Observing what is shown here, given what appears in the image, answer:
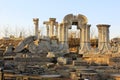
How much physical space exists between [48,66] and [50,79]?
4518mm

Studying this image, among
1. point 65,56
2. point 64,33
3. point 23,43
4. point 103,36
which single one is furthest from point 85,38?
point 23,43

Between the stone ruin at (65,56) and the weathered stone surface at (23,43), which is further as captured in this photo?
the weathered stone surface at (23,43)

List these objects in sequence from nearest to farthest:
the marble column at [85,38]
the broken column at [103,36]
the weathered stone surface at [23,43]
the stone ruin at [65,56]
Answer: the stone ruin at [65,56] → the weathered stone surface at [23,43] → the broken column at [103,36] → the marble column at [85,38]

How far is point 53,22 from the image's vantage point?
3033cm

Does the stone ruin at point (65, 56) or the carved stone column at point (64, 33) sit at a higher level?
the carved stone column at point (64, 33)

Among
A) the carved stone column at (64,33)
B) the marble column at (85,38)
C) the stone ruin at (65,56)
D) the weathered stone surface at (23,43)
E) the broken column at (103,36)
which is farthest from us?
the carved stone column at (64,33)

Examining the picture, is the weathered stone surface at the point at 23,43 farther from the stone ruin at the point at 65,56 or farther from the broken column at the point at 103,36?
the broken column at the point at 103,36

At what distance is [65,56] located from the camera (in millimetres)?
23016

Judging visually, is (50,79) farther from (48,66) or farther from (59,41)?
(59,41)

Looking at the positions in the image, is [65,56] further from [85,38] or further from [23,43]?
[85,38]

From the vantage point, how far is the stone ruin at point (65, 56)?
14375 millimetres

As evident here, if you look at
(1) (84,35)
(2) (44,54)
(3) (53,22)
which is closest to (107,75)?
(2) (44,54)

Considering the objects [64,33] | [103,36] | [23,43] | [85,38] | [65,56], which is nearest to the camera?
[23,43]

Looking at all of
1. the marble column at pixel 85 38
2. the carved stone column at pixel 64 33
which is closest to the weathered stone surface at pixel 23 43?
the carved stone column at pixel 64 33
